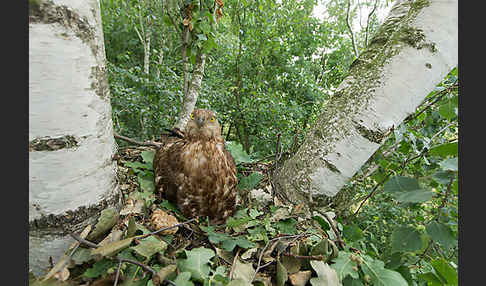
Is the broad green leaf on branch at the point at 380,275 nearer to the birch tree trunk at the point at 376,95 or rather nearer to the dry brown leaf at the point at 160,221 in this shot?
the birch tree trunk at the point at 376,95

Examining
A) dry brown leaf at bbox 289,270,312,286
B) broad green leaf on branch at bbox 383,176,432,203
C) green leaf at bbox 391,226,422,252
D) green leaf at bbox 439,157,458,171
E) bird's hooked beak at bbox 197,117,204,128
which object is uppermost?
green leaf at bbox 439,157,458,171

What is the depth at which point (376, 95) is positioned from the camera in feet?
3.30

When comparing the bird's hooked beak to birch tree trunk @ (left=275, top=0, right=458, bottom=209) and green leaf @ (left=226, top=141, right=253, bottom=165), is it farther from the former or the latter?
birch tree trunk @ (left=275, top=0, right=458, bottom=209)

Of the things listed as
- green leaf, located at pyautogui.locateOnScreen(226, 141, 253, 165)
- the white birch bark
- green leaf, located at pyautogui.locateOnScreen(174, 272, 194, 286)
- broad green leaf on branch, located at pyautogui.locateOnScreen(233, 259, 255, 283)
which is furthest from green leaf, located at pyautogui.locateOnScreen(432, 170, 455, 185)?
the white birch bark

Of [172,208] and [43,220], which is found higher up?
[43,220]

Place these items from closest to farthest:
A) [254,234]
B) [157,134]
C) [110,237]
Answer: [110,237], [254,234], [157,134]

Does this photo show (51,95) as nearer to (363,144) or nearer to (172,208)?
(172,208)

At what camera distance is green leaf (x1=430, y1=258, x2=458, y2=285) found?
73 centimetres

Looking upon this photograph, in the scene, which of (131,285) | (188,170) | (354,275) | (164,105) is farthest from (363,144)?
(164,105)

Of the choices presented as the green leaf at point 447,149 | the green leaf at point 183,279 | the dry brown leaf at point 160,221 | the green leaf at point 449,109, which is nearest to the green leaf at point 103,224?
the dry brown leaf at point 160,221

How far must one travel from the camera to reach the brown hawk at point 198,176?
1248mm

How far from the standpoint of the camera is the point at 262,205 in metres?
1.24

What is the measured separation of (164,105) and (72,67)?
2835 millimetres

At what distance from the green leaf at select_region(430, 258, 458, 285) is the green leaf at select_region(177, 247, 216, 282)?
75 cm
